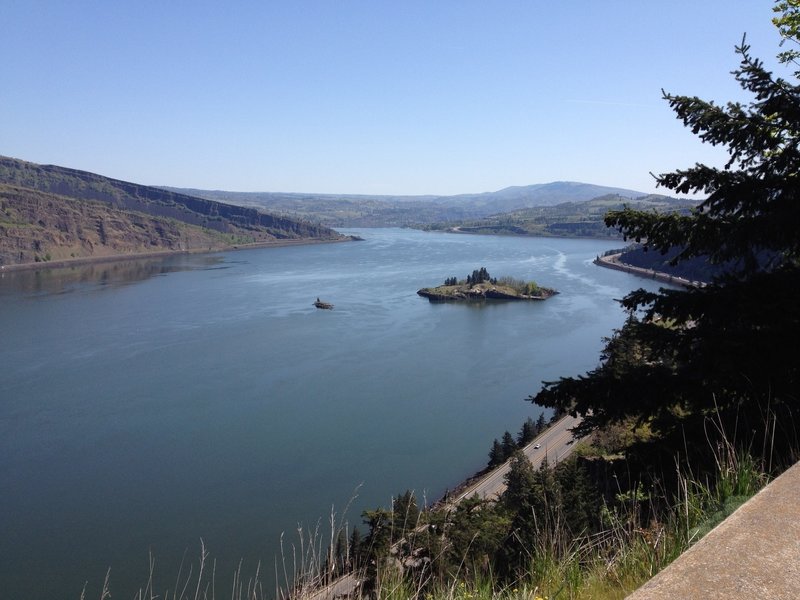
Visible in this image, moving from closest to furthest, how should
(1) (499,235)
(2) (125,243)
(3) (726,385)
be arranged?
(3) (726,385), (2) (125,243), (1) (499,235)

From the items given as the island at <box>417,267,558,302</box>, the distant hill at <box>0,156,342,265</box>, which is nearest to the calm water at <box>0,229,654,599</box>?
the island at <box>417,267,558,302</box>

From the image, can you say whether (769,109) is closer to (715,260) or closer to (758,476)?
(715,260)

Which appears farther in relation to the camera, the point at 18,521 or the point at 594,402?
the point at 18,521

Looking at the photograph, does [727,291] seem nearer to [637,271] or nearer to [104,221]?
[637,271]

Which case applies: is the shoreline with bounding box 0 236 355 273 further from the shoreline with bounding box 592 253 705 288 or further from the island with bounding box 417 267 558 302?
the shoreline with bounding box 592 253 705 288

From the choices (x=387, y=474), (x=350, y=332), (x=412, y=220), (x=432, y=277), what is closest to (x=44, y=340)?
(x=350, y=332)
